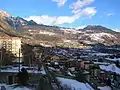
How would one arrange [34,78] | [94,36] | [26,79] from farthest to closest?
[94,36], [34,78], [26,79]

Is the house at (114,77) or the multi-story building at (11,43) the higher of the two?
the multi-story building at (11,43)

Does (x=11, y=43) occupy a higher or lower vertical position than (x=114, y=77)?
higher

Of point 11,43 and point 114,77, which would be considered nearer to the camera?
point 114,77

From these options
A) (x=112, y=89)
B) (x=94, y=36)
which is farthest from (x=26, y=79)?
(x=94, y=36)

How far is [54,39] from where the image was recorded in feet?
500

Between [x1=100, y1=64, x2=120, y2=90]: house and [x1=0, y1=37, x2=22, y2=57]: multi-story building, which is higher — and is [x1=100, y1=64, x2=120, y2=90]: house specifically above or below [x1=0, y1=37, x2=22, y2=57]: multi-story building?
below

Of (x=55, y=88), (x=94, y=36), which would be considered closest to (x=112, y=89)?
(x=55, y=88)

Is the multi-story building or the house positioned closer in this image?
the house

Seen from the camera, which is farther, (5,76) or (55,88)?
(5,76)

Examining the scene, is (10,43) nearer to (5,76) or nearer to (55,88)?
(5,76)

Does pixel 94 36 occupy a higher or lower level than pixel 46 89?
higher

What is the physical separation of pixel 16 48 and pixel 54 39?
91.6 m

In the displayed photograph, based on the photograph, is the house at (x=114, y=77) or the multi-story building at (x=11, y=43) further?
the multi-story building at (x=11, y=43)

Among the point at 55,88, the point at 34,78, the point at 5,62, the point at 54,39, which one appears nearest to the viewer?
the point at 55,88
